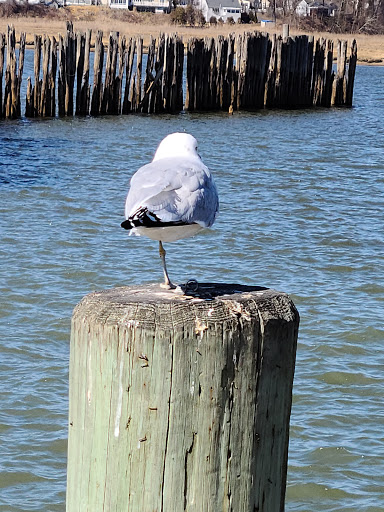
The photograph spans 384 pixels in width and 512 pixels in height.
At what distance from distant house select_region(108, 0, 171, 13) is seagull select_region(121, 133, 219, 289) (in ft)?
309

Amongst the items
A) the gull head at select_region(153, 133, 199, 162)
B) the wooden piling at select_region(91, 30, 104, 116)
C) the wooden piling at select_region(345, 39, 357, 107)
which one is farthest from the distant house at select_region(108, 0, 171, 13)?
the gull head at select_region(153, 133, 199, 162)

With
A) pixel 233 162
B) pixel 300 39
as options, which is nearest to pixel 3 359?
pixel 233 162

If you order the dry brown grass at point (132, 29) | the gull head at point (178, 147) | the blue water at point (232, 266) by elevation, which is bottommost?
the blue water at point (232, 266)

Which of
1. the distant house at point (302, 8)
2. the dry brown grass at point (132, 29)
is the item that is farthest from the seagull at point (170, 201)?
the distant house at point (302, 8)

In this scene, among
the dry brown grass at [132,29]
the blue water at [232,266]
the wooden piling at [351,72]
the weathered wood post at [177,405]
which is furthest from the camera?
the dry brown grass at [132,29]

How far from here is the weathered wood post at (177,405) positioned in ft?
7.43

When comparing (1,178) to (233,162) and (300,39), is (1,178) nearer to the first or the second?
(233,162)

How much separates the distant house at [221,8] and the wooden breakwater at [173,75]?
202 feet

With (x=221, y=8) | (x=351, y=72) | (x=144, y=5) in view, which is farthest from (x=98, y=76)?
(x=144, y=5)

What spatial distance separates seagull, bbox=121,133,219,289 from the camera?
2.65 meters

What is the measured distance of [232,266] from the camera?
9797 mm

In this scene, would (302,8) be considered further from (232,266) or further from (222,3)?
(232,266)

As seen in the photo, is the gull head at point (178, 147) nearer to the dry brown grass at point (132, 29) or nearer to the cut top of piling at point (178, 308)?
the cut top of piling at point (178, 308)

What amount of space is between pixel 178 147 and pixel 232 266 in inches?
259
